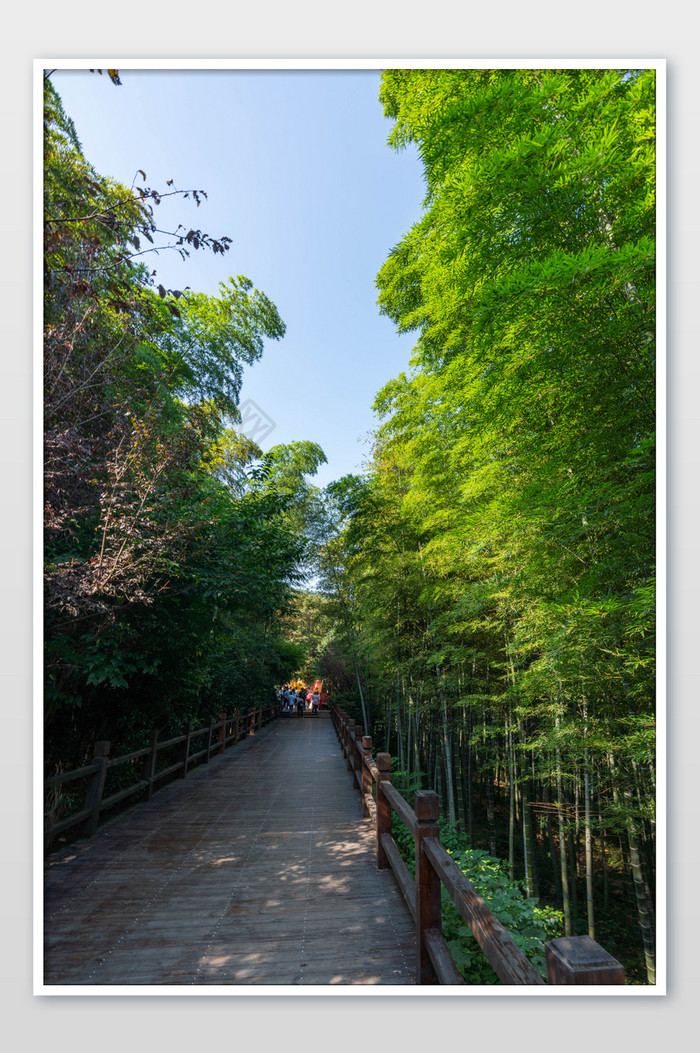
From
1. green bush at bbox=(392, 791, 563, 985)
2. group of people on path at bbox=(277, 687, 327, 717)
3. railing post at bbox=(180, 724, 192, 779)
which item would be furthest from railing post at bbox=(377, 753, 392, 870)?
group of people on path at bbox=(277, 687, 327, 717)

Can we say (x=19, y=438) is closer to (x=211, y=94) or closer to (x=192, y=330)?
(x=211, y=94)

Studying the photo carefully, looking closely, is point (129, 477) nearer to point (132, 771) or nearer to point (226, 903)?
point (226, 903)

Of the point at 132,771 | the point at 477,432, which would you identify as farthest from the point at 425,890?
the point at 132,771

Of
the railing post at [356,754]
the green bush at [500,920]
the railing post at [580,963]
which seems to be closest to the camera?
the railing post at [580,963]

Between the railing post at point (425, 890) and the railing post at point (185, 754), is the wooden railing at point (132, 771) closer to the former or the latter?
the railing post at point (185, 754)

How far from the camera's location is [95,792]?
3.56 metres

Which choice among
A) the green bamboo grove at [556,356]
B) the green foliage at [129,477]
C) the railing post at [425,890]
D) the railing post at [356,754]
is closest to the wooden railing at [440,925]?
the railing post at [425,890]

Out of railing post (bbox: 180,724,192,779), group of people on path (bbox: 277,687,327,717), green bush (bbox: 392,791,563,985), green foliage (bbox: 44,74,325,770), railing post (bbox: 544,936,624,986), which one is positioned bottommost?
group of people on path (bbox: 277,687,327,717)

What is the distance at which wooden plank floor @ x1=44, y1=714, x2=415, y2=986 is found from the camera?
6.35ft

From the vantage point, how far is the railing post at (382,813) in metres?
2.96

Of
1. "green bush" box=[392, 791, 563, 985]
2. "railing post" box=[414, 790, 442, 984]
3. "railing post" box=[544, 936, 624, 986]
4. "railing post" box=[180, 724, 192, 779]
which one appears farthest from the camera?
"railing post" box=[180, 724, 192, 779]

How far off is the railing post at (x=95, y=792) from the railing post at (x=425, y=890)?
273 centimetres

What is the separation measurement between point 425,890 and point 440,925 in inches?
4.6

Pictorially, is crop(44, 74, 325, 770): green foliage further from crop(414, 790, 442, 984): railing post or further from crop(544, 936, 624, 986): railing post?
crop(544, 936, 624, 986): railing post
